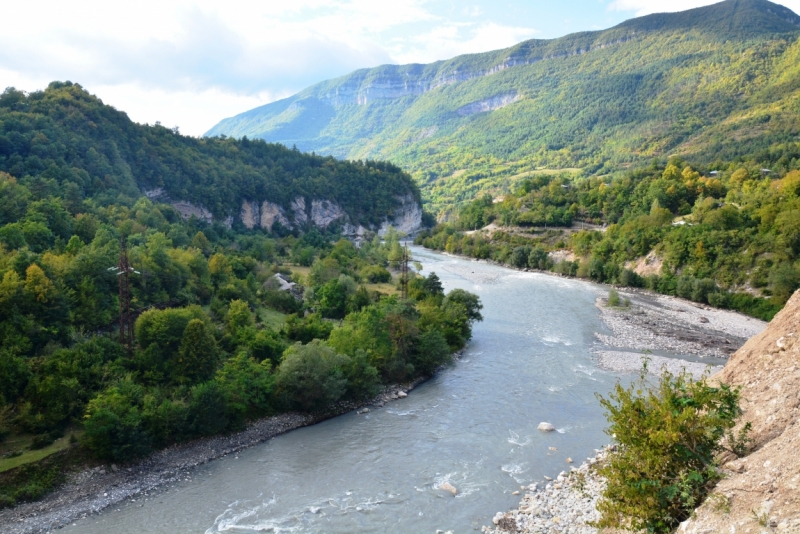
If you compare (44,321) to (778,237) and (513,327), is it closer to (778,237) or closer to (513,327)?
(513,327)

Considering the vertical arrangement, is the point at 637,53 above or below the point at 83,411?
above

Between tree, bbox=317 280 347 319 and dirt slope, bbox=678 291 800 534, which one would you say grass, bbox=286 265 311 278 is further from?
dirt slope, bbox=678 291 800 534

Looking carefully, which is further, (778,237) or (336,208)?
(336,208)

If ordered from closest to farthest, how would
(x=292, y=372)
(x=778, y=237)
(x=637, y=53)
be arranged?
(x=292, y=372) → (x=778, y=237) → (x=637, y=53)

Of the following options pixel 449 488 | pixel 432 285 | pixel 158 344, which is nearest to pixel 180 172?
pixel 432 285

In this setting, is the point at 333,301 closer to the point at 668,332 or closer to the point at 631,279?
the point at 668,332

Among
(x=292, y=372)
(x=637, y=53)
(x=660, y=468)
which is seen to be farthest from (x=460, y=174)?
(x=660, y=468)

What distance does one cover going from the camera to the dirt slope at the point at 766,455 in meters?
7.90

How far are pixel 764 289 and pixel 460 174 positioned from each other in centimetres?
12711

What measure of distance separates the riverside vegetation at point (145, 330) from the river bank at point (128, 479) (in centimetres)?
45

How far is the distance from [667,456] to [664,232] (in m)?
55.2

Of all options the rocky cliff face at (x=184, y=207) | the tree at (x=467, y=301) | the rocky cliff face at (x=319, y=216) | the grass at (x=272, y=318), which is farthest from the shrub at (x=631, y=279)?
the rocky cliff face at (x=184, y=207)

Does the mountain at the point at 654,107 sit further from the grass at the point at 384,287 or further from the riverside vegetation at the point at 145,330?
the riverside vegetation at the point at 145,330

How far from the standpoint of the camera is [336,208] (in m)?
94.7
